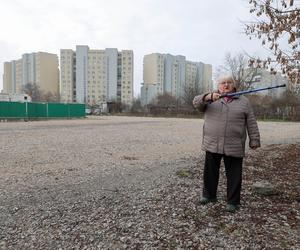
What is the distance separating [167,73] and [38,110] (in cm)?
7694

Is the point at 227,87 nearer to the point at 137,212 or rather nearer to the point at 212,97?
the point at 212,97

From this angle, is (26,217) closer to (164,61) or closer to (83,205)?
(83,205)

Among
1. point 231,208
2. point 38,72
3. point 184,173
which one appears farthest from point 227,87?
point 38,72

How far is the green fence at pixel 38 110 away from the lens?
42.8 meters

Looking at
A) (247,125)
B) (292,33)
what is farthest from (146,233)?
(292,33)

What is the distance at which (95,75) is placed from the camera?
116500 mm

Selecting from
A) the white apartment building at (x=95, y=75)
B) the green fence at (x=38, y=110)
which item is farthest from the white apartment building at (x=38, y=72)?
the green fence at (x=38, y=110)

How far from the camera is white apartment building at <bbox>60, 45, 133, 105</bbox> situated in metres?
116

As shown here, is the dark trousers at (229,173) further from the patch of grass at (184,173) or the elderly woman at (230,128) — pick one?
the patch of grass at (184,173)

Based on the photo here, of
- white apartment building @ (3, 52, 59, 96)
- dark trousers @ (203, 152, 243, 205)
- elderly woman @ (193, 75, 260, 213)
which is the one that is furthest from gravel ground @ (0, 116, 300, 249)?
white apartment building @ (3, 52, 59, 96)

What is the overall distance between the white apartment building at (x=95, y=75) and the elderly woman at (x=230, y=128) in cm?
11009

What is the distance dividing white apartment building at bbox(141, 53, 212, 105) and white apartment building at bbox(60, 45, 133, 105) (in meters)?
5.55

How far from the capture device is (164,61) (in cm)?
11781

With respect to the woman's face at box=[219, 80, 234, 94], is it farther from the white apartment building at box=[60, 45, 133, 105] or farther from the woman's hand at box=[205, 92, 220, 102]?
the white apartment building at box=[60, 45, 133, 105]
